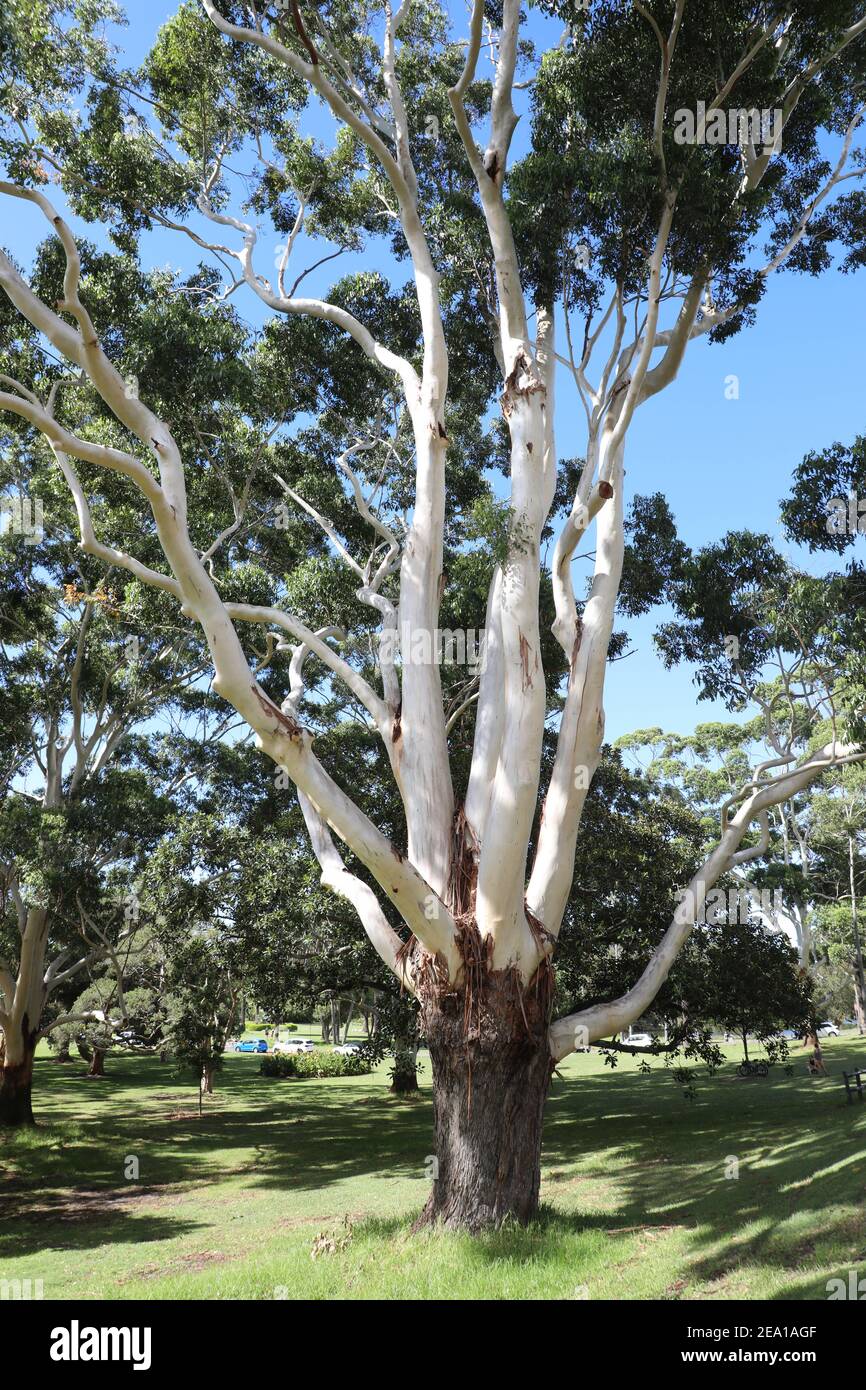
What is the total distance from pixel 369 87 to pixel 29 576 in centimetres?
921

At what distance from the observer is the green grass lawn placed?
18.3 ft

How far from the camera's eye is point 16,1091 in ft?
50.6

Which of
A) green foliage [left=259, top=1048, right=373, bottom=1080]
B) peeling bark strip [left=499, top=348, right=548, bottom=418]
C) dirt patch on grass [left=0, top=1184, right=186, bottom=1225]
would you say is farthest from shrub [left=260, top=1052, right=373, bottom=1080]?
peeling bark strip [left=499, top=348, right=548, bottom=418]

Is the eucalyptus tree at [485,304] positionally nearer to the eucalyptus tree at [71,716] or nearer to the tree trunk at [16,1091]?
the eucalyptus tree at [71,716]

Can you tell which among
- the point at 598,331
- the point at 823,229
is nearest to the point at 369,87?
the point at 598,331

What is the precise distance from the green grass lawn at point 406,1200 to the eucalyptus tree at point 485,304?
33.9 inches

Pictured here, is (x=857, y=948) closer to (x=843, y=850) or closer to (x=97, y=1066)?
(x=843, y=850)

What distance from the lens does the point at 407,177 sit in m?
9.10

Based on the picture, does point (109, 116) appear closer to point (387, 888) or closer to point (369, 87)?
point (369, 87)

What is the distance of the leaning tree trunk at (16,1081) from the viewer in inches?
601

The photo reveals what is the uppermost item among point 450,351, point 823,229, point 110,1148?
point 823,229

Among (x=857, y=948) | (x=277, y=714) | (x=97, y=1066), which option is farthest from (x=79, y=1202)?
(x=857, y=948)

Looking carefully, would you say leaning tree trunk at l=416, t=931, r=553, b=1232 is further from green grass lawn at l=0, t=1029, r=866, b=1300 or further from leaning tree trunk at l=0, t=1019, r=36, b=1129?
leaning tree trunk at l=0, t=1019, r=36, b=1129

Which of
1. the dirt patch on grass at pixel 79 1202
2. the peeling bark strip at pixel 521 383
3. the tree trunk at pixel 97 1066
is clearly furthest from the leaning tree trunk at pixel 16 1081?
the peeling bark strip at pixel 521 383
